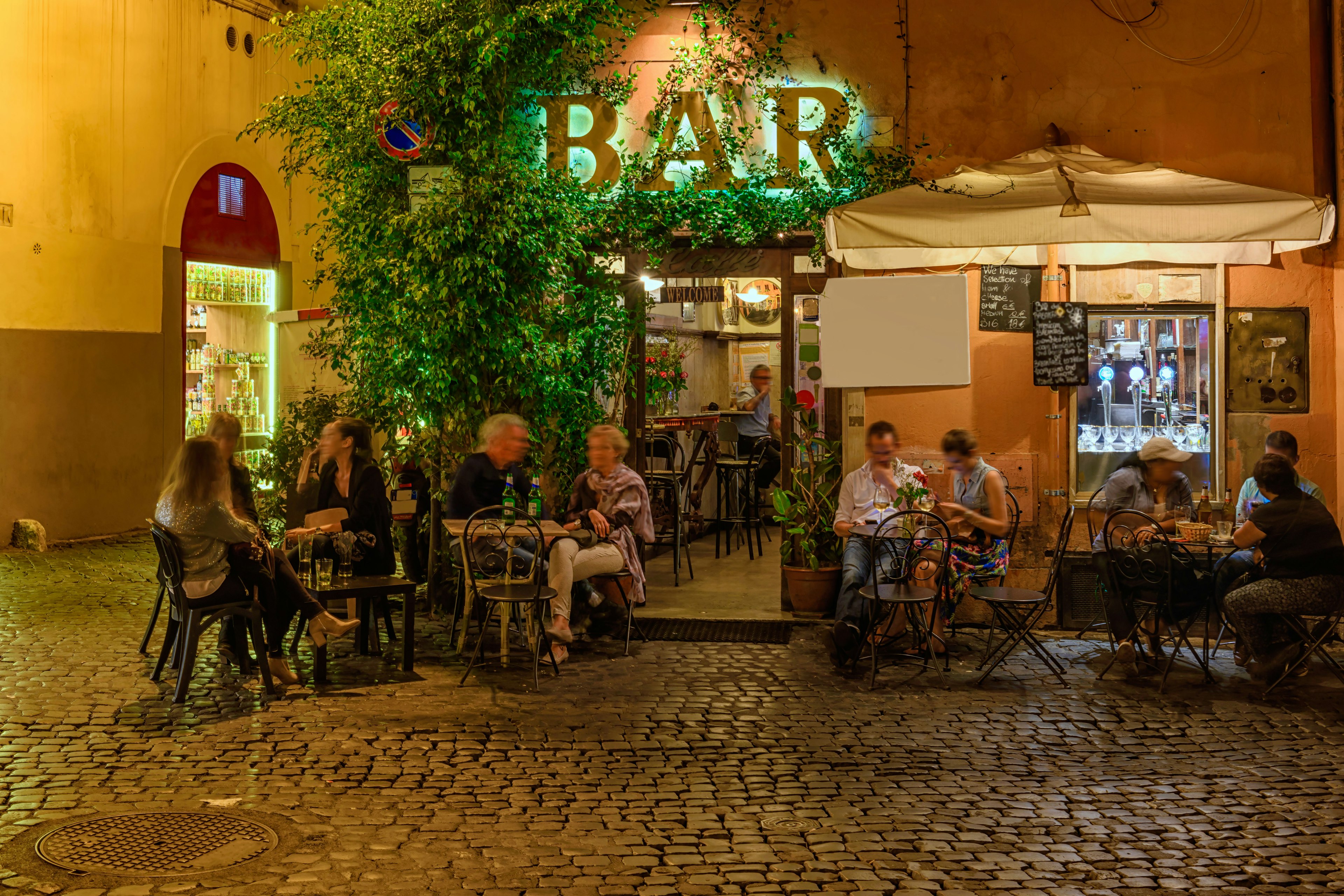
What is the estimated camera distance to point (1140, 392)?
866 cm

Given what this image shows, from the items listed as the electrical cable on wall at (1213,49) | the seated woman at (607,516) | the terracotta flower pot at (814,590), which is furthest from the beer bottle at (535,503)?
the electrical cable on wall at (1213,49)

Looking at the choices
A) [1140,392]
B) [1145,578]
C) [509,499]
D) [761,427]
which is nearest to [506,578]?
[509,499]

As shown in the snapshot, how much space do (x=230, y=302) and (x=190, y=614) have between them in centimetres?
960

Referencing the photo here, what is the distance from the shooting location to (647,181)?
29.8ft

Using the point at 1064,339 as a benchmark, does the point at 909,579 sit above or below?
below

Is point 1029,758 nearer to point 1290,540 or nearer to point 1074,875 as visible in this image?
point 1074,875

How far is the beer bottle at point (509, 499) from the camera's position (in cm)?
716

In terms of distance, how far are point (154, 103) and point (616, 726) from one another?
10.7 meters

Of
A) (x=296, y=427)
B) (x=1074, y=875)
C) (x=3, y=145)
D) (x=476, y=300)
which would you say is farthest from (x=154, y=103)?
(x=1074, y=875)

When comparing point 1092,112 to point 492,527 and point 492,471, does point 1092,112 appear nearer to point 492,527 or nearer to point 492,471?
point 492,471

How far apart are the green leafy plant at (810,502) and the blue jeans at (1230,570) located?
7.73 feet

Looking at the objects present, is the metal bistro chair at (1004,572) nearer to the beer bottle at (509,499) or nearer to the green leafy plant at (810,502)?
the green leafy plant at (810,502)

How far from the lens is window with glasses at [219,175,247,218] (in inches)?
590

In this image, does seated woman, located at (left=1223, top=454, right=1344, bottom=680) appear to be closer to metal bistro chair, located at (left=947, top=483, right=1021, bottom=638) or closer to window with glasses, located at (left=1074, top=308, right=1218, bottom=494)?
metal bistro chair, located at (left=947, top=483, right=1021, bottom=638)
